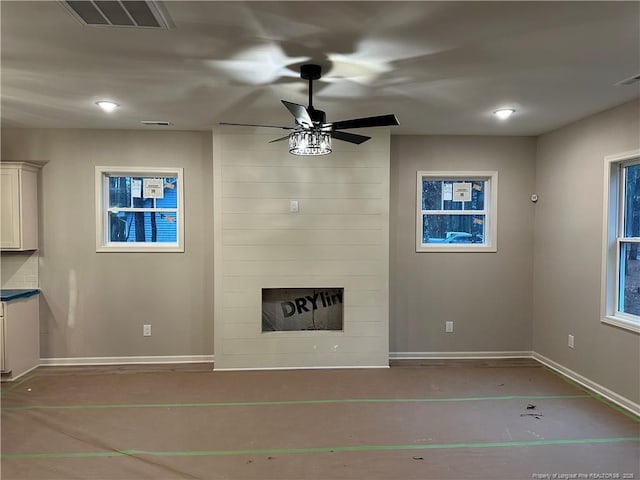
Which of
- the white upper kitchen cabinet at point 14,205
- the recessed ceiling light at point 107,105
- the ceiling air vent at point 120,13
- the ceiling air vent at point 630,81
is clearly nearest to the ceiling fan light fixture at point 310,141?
the ceiling air vent at point 120,13

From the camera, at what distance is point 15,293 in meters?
4.12

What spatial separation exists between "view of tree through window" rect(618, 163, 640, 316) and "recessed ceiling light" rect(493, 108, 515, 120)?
1.12m

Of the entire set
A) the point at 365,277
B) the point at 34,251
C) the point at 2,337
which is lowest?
the point at 2,337

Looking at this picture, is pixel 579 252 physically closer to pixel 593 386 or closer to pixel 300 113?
pixel 593 386

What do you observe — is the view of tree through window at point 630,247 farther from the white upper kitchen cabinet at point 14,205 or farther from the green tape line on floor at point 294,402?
the white upper kitchen cabinet at point 14,205


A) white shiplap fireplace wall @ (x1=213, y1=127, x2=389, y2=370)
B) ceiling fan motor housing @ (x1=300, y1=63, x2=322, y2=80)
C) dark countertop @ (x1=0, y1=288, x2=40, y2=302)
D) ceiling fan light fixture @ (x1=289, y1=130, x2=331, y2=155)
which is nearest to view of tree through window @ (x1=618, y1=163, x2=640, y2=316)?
white shiplap fireplace wall @ (x1=213, y1=127, x2=389, y2=370)

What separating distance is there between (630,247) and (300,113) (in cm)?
318

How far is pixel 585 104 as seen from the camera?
3475mm

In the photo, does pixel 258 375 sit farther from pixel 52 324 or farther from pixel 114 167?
pixel 114 167

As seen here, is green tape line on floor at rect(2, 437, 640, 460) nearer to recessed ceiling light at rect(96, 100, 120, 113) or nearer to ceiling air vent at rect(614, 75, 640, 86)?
ceiling air vent at rect(614, 75, 640, 86)

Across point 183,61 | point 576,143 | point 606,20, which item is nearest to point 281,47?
point 183,61

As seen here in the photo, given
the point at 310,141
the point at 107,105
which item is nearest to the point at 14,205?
the point at 107,105

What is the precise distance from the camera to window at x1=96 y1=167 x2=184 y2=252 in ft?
15.1

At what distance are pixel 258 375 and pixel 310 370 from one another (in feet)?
1.86
